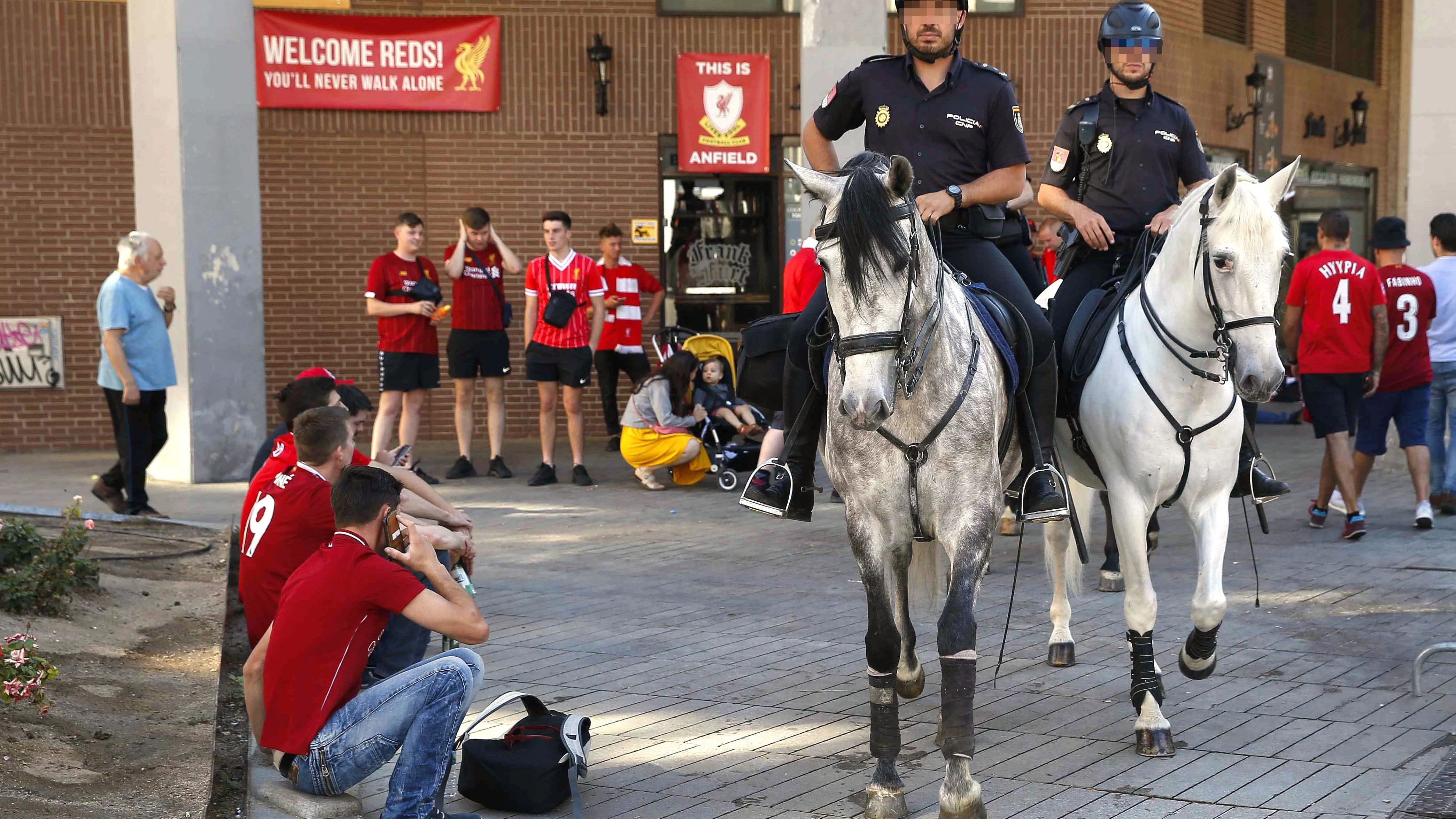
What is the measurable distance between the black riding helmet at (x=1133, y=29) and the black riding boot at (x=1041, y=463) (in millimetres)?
1795

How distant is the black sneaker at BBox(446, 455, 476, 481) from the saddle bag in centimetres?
162

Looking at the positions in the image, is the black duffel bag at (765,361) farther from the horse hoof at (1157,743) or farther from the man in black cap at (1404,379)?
the man in black cap at (1404,379)

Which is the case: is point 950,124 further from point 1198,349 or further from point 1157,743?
point 1157,743

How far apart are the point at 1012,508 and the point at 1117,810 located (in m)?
1.29

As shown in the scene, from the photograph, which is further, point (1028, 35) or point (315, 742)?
point (1028, 35)

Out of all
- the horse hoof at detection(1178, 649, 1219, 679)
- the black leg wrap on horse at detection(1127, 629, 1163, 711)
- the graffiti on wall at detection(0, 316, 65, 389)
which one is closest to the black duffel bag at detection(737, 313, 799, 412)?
the black leg wrap on horse at detection(1127, 629, 1163, 711)

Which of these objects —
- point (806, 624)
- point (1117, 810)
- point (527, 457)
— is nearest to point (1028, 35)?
point (527, 457)

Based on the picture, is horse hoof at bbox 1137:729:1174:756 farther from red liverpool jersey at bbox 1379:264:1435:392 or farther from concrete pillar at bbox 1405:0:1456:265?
concrete pillar at bbox 1405:0:1456:265

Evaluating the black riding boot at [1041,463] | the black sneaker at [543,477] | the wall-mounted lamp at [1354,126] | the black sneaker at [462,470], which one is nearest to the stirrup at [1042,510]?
the black riding boot at [1041,463]

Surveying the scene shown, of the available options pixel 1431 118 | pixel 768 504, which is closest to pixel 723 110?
pixel 1431 118

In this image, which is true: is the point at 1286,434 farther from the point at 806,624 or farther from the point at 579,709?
the point at 579,709

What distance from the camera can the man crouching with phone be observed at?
180 inches

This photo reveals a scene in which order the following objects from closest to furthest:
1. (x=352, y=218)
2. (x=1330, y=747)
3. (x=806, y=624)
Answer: (x=1330, y=747) → (x=806, y=624) → (x=352, y=218)

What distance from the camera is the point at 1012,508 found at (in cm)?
568
